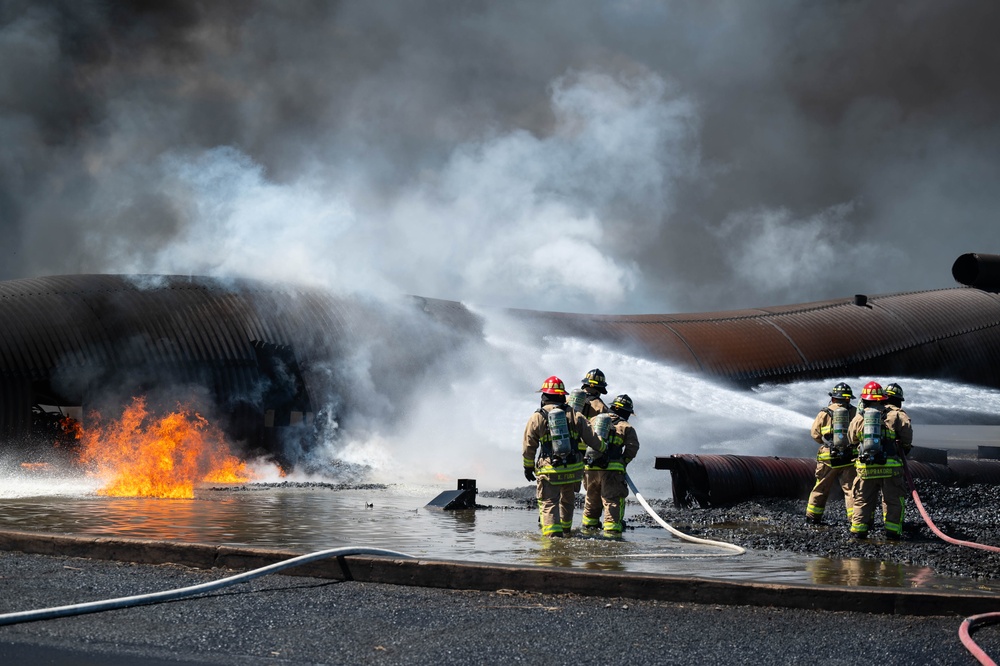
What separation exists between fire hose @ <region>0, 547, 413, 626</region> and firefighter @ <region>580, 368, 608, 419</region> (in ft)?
17.7

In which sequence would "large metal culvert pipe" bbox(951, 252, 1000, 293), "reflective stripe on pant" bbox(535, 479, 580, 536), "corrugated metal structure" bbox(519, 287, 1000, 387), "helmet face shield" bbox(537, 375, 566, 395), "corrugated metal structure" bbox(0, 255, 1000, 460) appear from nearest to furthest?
"reflective stripe on pant" bbox(535, 479, 580, 536), "helmet face shield" bbox(537, 375, 566, 395), "corrugated metal structure" bbox(0, 255, 1000, 460), "corrugated metal structure" bbox(519, 287, 1000, 387), "large metal culvert pipe" bbox(951, 252, 1000, 293)

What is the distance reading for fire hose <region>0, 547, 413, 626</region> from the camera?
6.24m

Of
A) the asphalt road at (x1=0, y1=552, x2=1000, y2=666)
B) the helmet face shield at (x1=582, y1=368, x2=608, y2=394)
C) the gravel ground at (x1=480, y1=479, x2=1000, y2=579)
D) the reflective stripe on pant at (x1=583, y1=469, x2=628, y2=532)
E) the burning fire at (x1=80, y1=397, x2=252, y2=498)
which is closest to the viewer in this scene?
the asphalt road at (x1=0, y1=552, x2=1000, y2=666)

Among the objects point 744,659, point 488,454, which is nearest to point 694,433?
point 488,454

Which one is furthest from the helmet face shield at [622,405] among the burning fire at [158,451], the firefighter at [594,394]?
the burning fire at [158,451]

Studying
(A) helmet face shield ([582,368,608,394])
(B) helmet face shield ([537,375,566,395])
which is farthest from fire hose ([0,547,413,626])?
(A) helmet face shield ([582,368,608,394])

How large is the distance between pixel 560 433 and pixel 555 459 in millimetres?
295

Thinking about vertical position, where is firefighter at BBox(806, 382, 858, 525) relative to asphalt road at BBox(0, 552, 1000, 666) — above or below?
above

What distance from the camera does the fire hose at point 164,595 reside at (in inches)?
246

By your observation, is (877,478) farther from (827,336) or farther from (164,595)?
(827,336)

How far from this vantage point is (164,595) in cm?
683

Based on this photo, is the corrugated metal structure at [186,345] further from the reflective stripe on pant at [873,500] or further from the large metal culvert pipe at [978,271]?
the large metal culvert pipe at [978,271]

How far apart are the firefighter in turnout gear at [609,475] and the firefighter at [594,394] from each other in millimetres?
573

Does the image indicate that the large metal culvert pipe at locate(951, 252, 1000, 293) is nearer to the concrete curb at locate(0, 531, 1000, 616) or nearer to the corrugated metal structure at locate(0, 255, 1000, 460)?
the corrugated metal structure at locate(0, 255, 1000, 460)
